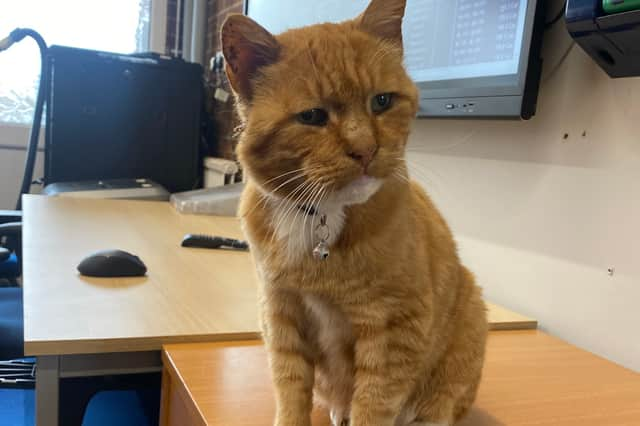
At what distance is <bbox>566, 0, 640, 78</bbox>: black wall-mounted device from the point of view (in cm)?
76

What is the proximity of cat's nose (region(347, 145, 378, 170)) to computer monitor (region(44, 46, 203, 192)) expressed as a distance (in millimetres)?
2195

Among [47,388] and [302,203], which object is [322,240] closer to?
[302,203]

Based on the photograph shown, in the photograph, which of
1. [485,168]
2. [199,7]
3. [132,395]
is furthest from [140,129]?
[485,168]

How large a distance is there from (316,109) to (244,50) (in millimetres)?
107

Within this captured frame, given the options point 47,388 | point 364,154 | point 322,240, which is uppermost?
point 364,154

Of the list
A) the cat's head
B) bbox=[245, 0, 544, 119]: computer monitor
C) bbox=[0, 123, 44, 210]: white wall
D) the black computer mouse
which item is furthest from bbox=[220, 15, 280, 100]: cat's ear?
bbox=[0, 123, 44, 210]: white wall

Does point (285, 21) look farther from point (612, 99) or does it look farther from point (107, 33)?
point (107, 33)

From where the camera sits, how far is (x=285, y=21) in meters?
1.94

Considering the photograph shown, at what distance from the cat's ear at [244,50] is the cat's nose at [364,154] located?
0.15 m

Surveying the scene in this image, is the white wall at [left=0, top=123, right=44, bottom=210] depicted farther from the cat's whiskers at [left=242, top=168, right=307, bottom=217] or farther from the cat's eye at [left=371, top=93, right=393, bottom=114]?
the cat's eye at [left=371, top=93, right=393, bottom=114]

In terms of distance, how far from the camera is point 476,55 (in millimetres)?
1113

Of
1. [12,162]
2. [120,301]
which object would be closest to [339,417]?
[120,301]

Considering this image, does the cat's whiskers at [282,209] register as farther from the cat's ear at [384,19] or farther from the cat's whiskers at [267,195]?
the cat's ear at [384,19]

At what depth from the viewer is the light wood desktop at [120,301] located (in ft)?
2.47
